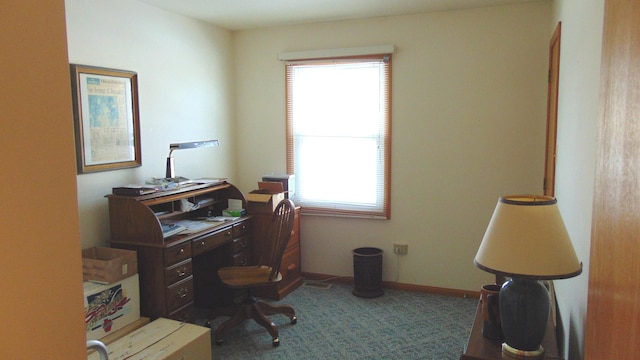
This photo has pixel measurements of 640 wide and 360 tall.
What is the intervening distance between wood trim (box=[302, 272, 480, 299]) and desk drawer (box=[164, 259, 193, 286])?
1.65 meters

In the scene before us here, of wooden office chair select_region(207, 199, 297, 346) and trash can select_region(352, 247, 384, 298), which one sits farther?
trash can select_region(352, 247, 384, 298)

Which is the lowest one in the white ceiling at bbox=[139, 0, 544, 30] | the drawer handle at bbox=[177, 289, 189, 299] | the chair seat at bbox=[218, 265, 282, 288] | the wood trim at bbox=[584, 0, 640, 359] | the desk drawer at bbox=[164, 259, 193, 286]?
the drawer handle at bbox=[177, 289, 189, 299]

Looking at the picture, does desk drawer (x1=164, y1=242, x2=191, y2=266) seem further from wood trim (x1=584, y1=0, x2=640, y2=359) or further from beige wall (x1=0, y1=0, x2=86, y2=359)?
wood trim (x1=584, y1=0, x2=640, y2=359)

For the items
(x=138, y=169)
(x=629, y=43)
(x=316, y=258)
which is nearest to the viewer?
(x=629, y=43)

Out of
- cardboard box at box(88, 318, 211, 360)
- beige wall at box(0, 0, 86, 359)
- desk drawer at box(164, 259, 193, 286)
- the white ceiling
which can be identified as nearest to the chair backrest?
desk drawer at box(164, 259, 193, 286)

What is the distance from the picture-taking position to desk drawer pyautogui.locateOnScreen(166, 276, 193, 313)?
3.03 m

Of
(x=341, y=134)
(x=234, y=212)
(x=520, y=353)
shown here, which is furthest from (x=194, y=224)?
(x=520, y=353)

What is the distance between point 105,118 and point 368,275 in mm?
2436

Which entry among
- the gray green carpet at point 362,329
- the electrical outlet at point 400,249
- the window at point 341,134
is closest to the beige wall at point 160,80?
the window at point 341,134

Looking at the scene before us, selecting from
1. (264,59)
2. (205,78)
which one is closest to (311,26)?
(264,59)

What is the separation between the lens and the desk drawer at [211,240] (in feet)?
10.7

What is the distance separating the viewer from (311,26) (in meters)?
4.31

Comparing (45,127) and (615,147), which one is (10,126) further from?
(615,147)

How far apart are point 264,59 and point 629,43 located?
407 centimetres
